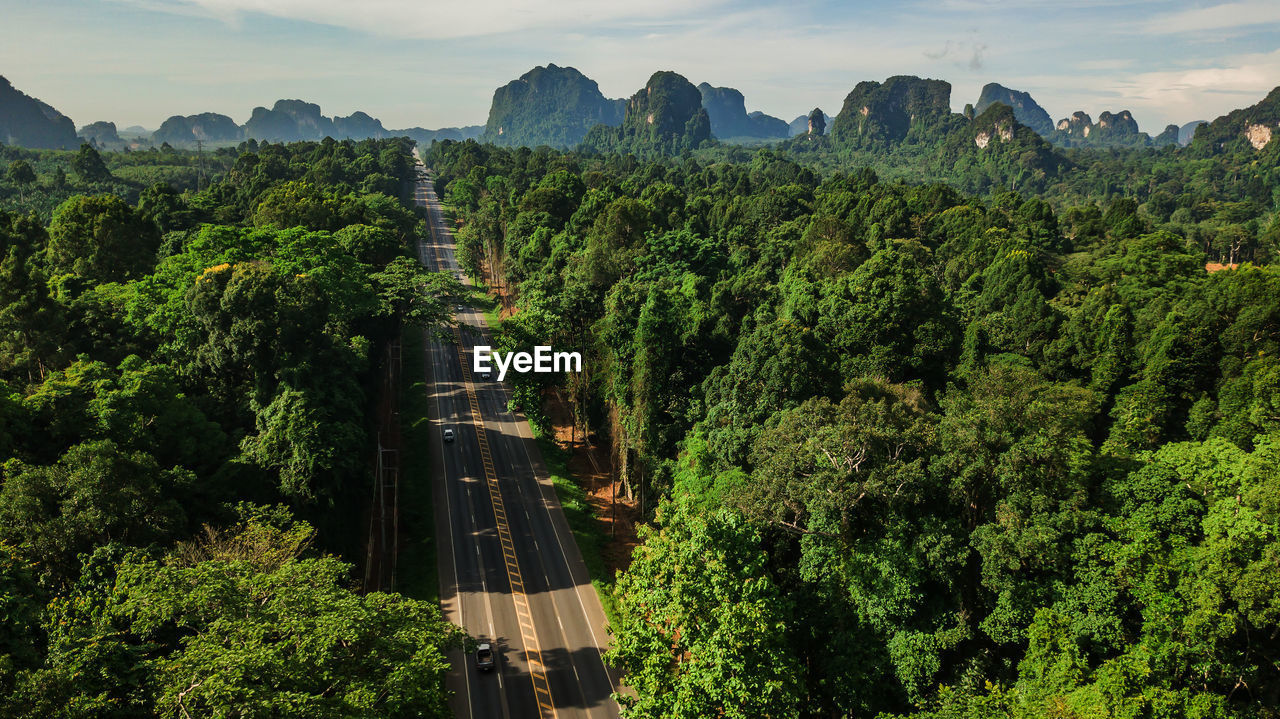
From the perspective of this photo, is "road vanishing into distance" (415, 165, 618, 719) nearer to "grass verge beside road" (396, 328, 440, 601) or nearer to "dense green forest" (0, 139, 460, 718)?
"grass verge beside road" (396, 328, 440, 601)

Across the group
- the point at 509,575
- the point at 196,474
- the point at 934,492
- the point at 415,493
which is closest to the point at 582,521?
the point at 509,575

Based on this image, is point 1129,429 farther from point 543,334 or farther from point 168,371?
point 168,371

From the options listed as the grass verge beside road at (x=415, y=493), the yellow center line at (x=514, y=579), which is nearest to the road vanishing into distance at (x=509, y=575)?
the yellow center line at (x=514, y=579)

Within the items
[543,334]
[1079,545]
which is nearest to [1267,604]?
[1079,545]

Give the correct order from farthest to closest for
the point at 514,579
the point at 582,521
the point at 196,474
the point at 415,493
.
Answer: the point at 415,493
the point at 582,521
the point at 514,579
the point at 196,474

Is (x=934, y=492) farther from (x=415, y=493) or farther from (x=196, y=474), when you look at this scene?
(x=415, y=493)

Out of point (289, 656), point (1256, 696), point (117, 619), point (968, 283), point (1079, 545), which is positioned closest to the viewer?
point (289, 656)
